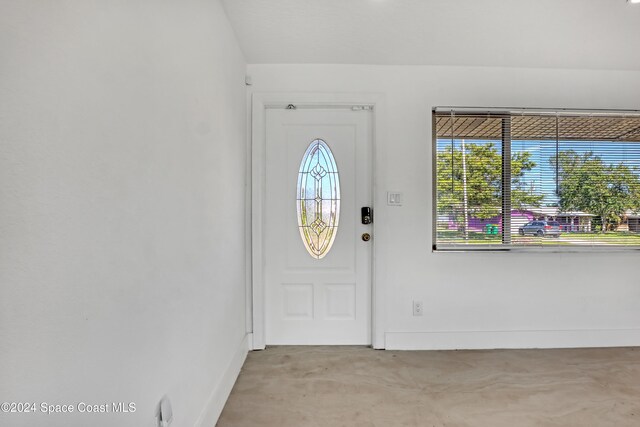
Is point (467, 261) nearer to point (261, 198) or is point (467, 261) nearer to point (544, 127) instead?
point (544, 127)

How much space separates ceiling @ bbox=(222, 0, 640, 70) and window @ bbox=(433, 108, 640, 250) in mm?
414

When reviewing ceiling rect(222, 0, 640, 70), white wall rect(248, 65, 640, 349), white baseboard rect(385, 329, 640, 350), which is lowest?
white baseboard rect(385, 329, 640, 350)

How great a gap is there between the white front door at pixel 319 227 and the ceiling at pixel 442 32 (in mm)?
476

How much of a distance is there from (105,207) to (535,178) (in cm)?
287

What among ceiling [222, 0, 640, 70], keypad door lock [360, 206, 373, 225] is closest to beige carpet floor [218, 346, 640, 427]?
keypad door lock [360, 206, 373, 225]

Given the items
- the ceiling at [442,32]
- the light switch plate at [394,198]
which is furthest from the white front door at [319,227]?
the ceiling at [442,32]

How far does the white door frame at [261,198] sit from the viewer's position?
2305mm

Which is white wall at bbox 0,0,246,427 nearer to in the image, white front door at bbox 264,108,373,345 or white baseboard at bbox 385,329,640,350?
white front door at bbox 264,108,373,345

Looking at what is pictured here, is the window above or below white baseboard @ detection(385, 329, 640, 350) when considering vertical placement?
above

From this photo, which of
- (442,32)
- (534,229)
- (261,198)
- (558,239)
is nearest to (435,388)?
(534,229)

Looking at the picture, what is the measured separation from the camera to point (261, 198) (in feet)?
7.66

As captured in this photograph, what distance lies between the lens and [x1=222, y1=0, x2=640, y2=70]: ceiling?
1.67m

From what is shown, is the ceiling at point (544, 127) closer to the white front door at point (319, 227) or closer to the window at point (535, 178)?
the window at point (535, 178)

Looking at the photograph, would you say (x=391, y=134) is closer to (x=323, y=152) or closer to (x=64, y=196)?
(x=323, y=152)
